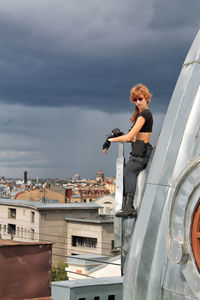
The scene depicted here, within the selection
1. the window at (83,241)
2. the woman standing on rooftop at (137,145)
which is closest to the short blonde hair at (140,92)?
the woman standing on rooftop at (137,145)

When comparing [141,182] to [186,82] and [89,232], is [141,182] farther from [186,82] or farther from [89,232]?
[89,232]

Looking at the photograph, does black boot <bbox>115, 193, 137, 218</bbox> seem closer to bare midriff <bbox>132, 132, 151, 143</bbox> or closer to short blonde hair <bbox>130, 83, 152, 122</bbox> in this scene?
bare midriff <bbox>132, 132, 151, 143</bbox>

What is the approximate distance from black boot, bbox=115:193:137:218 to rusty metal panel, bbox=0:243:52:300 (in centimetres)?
312

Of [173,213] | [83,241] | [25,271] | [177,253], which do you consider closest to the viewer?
[177,253]

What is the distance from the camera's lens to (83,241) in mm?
57781

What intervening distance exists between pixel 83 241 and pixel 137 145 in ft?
171

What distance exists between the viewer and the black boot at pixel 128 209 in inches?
271

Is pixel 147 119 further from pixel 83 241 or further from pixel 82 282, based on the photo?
pixel 83 241

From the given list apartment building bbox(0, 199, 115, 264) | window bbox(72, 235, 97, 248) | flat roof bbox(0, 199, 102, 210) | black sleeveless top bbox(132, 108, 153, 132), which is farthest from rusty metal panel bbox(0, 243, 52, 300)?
flat roof bbox(0, 199, 102, 210)

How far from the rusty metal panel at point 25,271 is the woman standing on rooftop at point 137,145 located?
316cm

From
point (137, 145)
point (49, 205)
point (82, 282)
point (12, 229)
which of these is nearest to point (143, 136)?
point (137, 145)

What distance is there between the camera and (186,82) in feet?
21.0

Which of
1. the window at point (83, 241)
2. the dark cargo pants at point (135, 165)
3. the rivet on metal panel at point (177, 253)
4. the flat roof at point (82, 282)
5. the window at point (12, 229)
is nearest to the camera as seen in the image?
the rivet on metal panel at point (177, 253)

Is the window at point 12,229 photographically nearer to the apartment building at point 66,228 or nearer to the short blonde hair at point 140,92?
the apartment building at point 66,228
